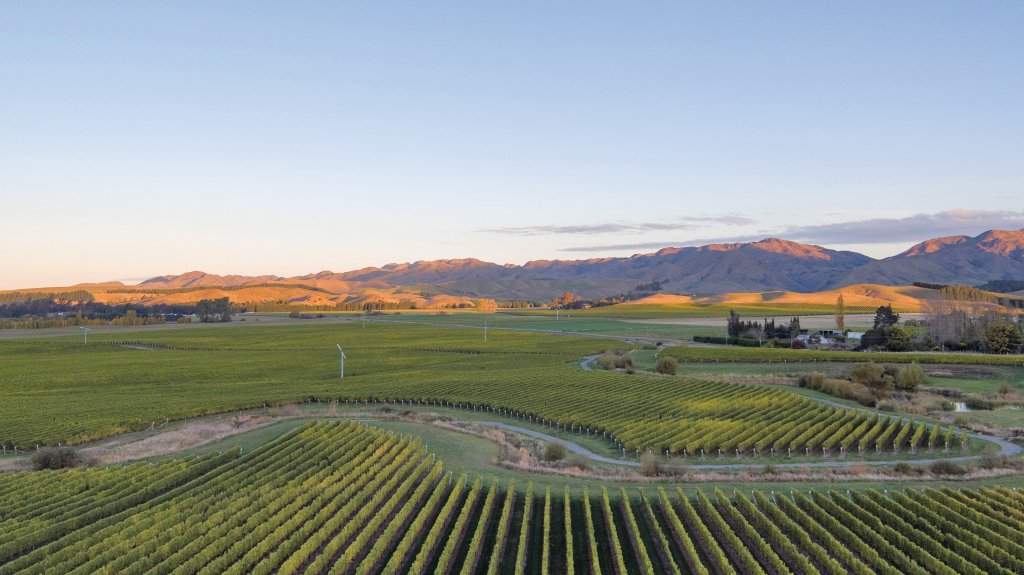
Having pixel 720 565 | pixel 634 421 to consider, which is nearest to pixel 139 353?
pixel 634 421

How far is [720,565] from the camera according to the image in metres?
24.1

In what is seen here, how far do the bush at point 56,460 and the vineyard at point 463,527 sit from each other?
6.07 m

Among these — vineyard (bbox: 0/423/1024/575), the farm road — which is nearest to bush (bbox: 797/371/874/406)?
the farm road

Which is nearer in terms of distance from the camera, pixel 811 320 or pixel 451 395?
pixel 451 395

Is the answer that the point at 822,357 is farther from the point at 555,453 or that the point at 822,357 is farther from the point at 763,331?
the point at 555,453

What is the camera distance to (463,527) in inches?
1140

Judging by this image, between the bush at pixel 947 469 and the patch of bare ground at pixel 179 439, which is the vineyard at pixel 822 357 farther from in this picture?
the patch of bare ground at pixel 179 439

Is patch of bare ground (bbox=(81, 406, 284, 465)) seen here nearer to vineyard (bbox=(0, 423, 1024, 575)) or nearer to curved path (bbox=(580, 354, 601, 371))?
vineyard (bbox=(0, 423, 1024, 575))

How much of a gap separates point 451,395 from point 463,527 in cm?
3985

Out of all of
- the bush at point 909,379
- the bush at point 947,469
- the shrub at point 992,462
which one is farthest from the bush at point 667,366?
the bush at point 947,469

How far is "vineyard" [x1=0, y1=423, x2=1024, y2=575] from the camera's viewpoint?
24438 mm

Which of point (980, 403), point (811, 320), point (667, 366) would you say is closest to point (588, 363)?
point (667, 366)

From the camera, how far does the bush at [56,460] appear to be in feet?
137

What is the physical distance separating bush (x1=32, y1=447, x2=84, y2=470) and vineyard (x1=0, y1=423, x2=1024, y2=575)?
6.07 meters
